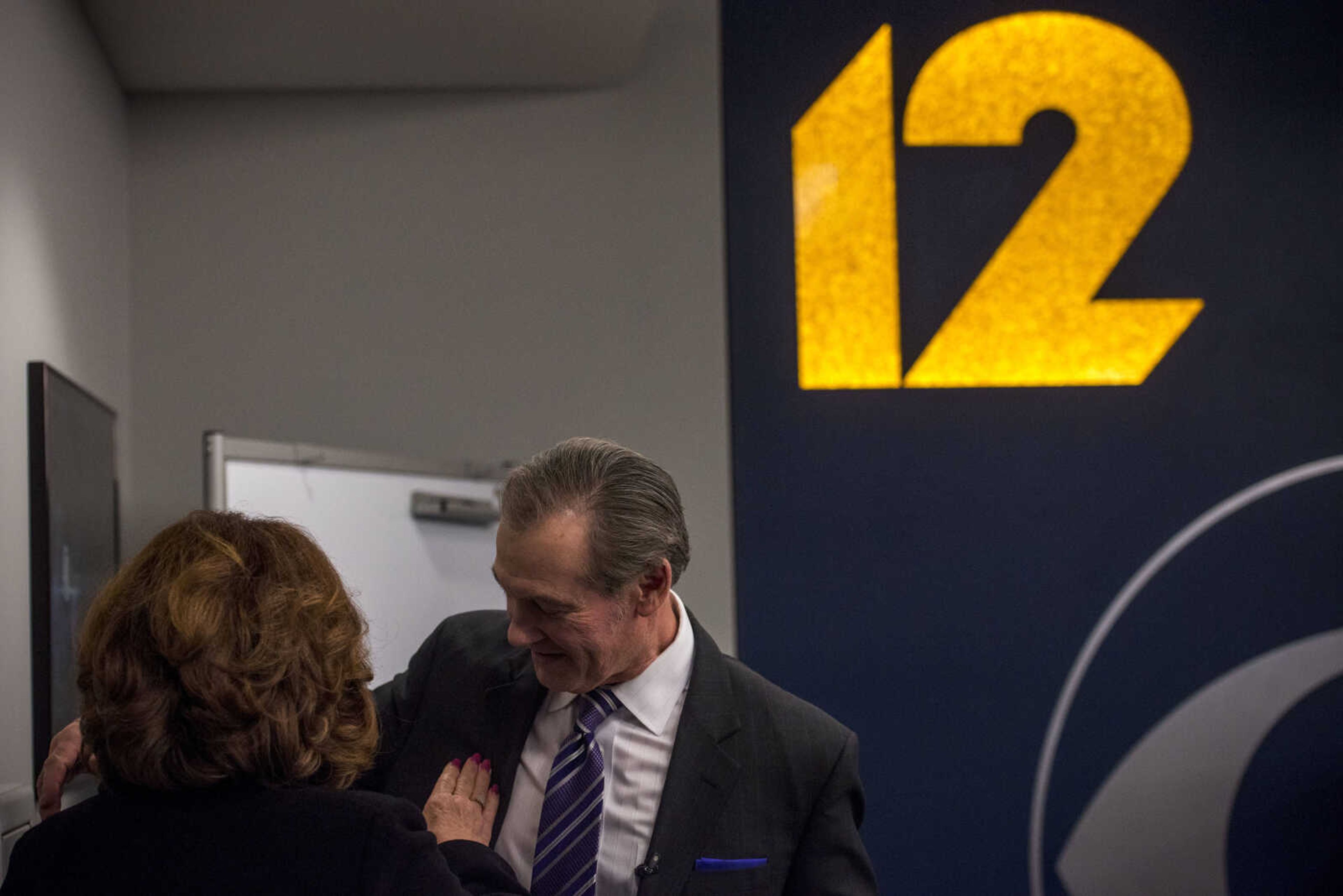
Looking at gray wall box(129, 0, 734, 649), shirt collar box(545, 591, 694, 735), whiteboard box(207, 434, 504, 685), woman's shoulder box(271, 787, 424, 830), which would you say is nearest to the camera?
woman's shoulder box(271, 787, 424, 830)

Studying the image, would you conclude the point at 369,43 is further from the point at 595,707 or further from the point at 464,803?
the point at 464,803

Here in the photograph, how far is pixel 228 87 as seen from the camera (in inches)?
153

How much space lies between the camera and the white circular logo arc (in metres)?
4.13

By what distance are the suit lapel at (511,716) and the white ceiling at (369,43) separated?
2.05 meters

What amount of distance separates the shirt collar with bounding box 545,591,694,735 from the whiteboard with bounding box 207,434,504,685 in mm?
1143

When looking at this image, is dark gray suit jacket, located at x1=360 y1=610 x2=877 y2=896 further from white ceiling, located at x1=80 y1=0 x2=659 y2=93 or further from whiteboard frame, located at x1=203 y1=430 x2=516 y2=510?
white ceiling, located at x1=80 y1=0 x2=659 y2=93

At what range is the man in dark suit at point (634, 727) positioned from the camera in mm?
1785

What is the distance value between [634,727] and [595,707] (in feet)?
0.21

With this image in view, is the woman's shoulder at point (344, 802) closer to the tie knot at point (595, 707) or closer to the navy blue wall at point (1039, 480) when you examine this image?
the tie knot at point (595, 707)

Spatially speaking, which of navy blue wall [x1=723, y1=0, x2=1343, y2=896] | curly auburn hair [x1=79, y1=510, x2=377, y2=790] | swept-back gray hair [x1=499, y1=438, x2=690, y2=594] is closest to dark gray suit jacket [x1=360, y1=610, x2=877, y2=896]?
swept-back gray hair [x1=499, y1=438, x2=690, y2=594]

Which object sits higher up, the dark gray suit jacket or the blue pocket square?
the dark gray suit jacket

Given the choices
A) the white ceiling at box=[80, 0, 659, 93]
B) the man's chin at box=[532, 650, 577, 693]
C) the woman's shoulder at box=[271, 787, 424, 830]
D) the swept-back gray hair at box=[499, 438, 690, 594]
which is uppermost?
the white ceiling at box=[80, 0, 659, 93]

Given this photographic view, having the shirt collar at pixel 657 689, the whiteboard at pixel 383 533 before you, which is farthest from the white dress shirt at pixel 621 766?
the whiteboard at pixel 383 533

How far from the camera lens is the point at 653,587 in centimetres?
190
